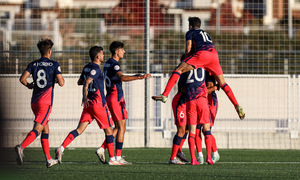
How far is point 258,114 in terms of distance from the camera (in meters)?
13.0

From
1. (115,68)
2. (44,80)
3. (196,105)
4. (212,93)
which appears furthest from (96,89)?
(212,93)

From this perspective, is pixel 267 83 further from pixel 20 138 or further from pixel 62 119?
pixel 20 138

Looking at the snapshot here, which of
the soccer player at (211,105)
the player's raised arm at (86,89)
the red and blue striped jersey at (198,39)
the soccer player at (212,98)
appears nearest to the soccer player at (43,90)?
the player's raised arm at (86,89)

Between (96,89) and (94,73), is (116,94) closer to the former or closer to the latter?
(96,89)

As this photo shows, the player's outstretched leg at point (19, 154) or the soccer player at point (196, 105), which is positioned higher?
the soccer player at point (196, 105)

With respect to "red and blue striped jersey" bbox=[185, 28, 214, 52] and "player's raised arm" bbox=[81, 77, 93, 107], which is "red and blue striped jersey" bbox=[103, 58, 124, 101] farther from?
"red and blue striped jersey" bbox=[185, 28, 214, 52]

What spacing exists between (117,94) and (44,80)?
3.72 feet

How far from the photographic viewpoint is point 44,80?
7133 mm

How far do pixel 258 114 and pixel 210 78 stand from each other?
4983 millimetres

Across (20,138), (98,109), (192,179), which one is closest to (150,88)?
(20,138)

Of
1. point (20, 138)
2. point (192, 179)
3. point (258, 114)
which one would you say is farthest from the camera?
point (258, 114)

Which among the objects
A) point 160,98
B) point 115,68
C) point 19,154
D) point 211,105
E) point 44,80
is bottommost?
point 19,154

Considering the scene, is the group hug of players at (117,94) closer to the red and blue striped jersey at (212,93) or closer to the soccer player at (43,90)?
the soccer player at (43,90)

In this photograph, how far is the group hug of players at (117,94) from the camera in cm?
714
